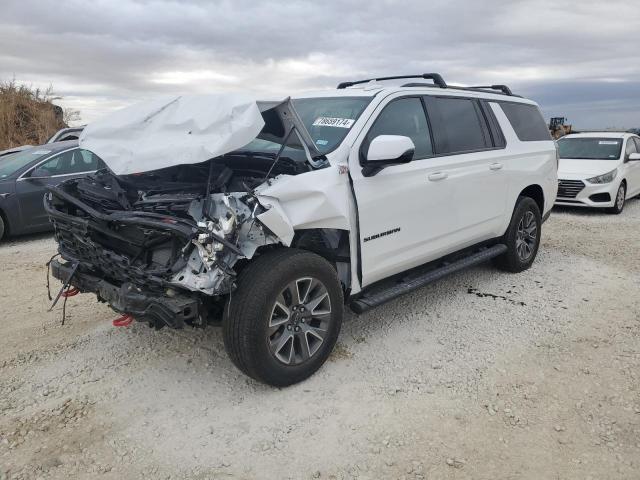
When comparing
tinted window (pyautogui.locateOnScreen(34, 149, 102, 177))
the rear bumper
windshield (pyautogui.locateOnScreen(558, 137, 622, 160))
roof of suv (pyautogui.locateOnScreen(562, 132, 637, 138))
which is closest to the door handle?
the rear bumper

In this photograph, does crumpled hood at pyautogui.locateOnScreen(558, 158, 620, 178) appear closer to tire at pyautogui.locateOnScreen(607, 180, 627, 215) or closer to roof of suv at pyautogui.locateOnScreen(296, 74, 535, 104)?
tire at pyautogui.locateOnScreen(607, 180, 627, 215)

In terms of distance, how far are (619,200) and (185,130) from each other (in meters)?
9.25

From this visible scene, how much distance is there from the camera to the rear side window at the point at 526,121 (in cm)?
570

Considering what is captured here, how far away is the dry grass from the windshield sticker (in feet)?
59.5

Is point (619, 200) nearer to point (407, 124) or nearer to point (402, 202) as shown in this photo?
point (407, 124)

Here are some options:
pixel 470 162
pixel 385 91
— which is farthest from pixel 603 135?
pixel 385 91

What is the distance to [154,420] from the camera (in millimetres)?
3186

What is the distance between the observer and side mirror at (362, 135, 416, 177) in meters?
3.59

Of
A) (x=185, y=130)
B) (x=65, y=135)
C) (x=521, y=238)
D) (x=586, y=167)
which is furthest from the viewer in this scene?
(x=65, y=135)

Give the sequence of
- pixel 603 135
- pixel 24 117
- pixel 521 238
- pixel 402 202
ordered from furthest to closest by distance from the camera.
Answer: pixel 24 117 < pixel 603 135 < pixel 521 238 < pixel 402 202

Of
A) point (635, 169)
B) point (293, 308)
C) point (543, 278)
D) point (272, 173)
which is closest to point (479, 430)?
point (293, 308)

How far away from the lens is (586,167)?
10.2 m

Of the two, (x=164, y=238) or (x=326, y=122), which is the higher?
(x=326, y=122)

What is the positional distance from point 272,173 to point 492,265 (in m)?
3.46
